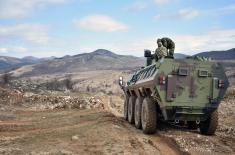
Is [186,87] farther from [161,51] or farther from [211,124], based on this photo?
[161,51]

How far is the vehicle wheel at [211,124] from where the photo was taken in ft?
50.3

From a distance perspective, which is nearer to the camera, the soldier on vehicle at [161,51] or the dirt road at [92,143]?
the dirt road at [92,143]

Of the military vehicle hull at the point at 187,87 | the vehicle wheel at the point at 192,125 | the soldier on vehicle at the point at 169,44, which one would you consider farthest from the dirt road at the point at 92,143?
the soldier on vehicle at the point at 169,44

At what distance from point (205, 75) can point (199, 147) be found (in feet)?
8.74

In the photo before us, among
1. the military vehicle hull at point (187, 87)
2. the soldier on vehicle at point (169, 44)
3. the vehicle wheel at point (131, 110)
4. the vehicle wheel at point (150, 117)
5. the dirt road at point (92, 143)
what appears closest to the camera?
the dirt road at point (92, 143)

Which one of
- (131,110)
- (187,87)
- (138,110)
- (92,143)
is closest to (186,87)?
(187,87)

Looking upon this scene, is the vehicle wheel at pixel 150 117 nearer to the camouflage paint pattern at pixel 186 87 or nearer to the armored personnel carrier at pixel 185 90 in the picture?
the armored personnel carrier at pixel 185 90

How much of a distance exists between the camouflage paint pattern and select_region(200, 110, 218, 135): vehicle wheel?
0.25 meters

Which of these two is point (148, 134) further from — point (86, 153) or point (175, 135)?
point (86, 153)

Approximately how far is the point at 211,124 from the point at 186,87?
4.97 feet

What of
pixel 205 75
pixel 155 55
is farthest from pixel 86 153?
pixel 155 55

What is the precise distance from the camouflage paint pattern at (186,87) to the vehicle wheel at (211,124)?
25cm

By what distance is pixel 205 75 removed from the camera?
14.8 metres

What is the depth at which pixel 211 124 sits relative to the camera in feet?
50.4
